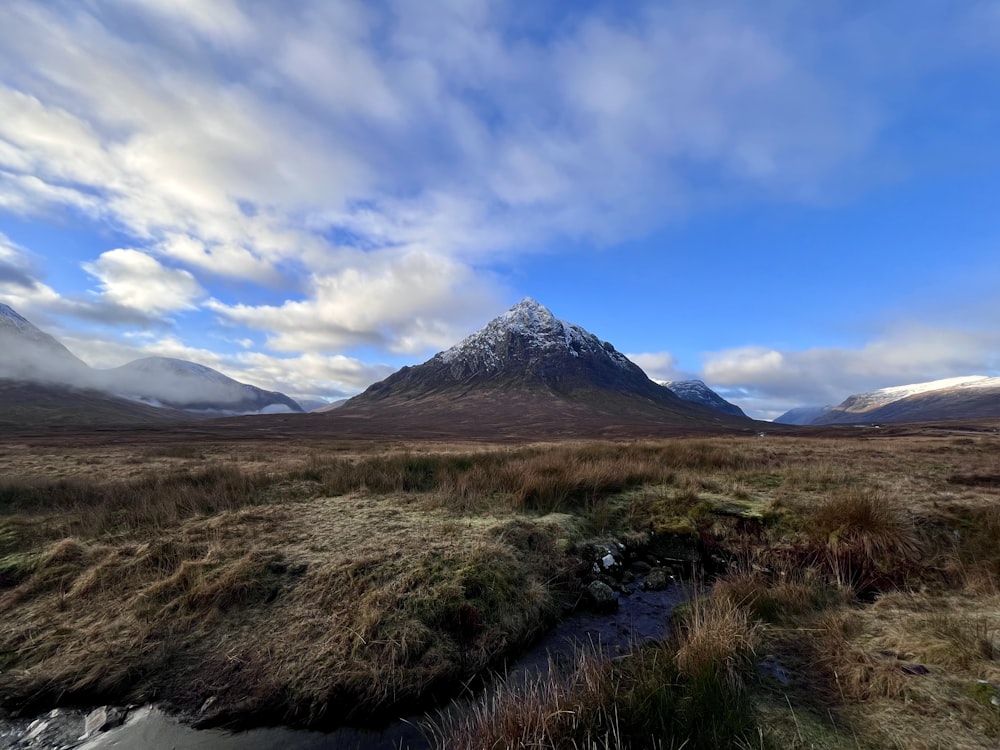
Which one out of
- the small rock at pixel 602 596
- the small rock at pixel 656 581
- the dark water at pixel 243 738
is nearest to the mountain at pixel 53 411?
the dark water at pixel 243 738

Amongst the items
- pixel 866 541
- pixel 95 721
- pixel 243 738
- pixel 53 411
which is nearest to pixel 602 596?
pixel 866 541

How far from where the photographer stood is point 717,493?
1237 cm

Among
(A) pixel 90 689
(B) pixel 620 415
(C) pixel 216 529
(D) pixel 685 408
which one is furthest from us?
(D) pixel 685 408

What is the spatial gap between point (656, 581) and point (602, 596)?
4.56ft

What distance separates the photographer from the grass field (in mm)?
4328

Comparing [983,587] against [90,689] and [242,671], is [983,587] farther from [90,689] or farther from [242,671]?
[90,689]

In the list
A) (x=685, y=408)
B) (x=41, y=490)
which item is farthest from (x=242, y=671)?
(x=685, y=408)

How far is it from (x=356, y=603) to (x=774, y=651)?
5.80m

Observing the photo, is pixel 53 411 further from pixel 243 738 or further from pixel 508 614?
pixel 508 614

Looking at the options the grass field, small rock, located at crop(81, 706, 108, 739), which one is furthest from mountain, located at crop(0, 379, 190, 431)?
small rock, located at crop(81, 706, 108, 739)

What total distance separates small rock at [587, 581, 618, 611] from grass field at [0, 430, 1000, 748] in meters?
0.28

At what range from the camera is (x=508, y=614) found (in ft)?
22.8

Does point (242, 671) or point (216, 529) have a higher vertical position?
point (216, 529)

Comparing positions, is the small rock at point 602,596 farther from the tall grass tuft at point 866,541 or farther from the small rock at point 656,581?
the tall grass tuft at point 866,541
